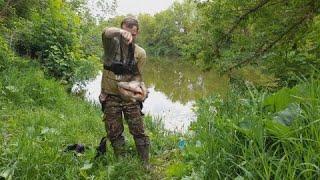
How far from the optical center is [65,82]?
505 inches

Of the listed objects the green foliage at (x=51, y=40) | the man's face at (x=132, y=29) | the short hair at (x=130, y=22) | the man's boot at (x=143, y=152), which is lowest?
the man's boot at (x=143, y=152)

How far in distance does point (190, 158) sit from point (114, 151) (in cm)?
123

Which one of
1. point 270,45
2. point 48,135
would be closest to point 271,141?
point 270,45

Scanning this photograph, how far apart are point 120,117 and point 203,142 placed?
1812 millimetres

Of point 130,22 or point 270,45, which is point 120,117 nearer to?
point 130,22

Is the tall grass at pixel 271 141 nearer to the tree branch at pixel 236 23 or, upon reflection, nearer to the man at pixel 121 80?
the man at pixel 121 80

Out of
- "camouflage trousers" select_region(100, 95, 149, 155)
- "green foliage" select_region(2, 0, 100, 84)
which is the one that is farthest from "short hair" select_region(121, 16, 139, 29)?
"green foliage" select_region(2, 0, 100, 84)

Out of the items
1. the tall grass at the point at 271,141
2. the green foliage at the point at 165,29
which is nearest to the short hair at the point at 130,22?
the tall grass at the point at 271,141

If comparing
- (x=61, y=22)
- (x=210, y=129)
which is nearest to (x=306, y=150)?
(x=210, y=129)

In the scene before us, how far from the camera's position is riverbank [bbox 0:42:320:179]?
10.2 feet

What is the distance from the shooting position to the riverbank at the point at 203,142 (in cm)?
312

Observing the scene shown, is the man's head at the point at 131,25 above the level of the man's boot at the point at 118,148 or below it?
above

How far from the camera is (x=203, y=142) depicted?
12.9 feet

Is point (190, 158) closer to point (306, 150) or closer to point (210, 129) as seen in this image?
point (210, 129)
